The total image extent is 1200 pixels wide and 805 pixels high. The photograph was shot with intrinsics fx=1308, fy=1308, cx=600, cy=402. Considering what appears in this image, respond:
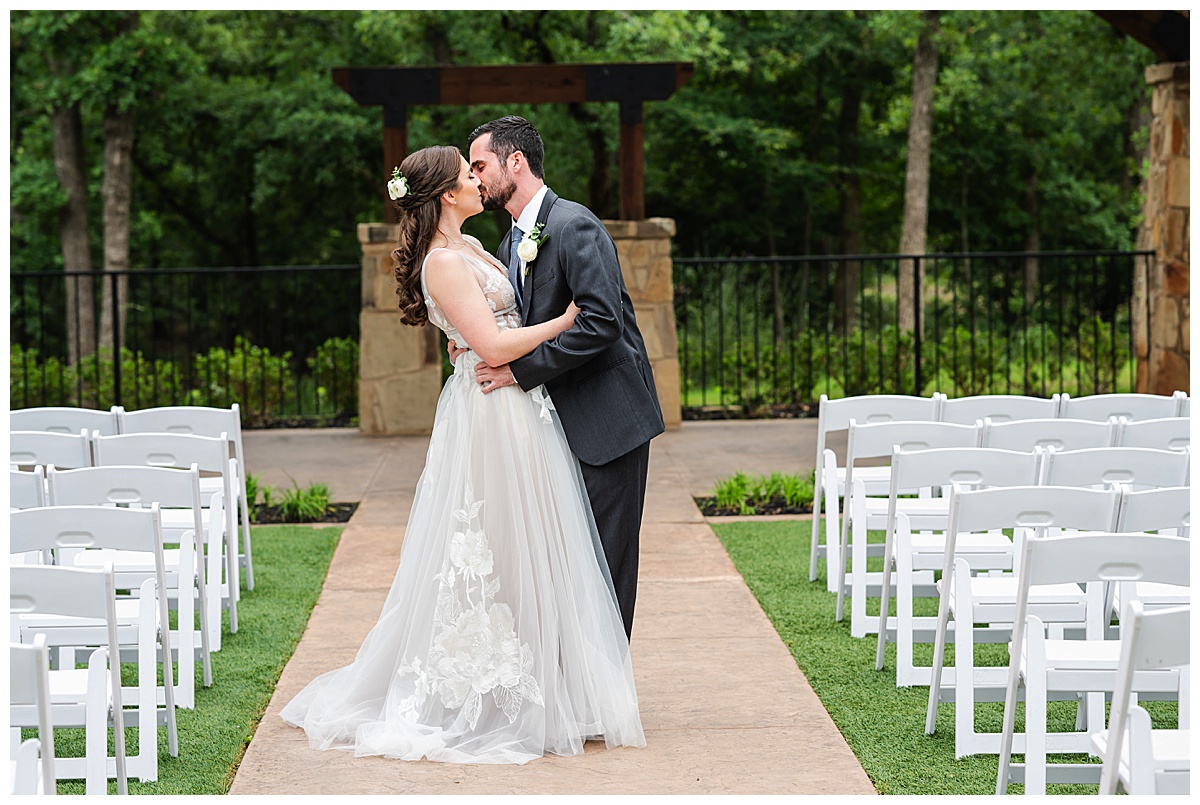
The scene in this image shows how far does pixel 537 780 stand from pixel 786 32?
16.3 meters

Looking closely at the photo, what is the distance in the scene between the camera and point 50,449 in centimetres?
504

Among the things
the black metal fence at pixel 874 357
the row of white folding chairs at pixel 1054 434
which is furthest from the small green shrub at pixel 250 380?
the row of white folding chairs at pixel 1054 434

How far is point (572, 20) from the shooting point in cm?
1727

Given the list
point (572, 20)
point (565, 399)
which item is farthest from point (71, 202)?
point (565, 399)

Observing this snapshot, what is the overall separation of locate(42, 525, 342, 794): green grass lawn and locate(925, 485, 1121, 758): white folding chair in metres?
1.98

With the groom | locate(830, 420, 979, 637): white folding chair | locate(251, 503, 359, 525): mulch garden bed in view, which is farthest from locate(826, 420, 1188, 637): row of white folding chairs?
locate(251, 503, 359, 525): mulch garden bed

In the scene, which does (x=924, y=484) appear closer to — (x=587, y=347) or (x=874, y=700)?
(x=874, y=700)

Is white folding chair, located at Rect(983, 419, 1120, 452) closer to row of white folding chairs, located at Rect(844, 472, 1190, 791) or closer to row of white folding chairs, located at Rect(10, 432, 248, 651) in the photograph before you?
row of white folding chairs, located at Rect(844, 472, 1190, 791)

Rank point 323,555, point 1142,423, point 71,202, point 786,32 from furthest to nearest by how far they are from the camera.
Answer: point 786,32, point 71,202, point 323,555, point 1142,423

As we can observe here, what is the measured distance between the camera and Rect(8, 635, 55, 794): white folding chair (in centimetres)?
245

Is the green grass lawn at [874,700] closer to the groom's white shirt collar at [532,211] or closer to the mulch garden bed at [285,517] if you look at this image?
the groom's white shirt collar at [532,211]

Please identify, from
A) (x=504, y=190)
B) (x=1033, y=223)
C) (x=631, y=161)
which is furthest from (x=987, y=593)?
(x=1033, y=223)

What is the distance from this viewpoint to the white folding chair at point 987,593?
3463mm
